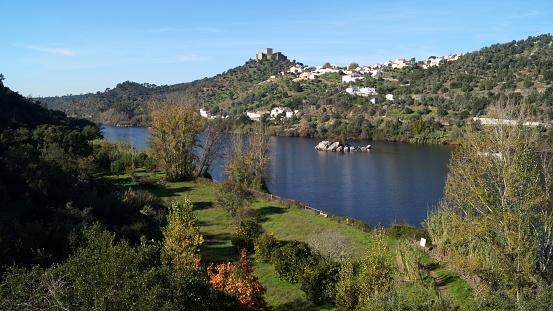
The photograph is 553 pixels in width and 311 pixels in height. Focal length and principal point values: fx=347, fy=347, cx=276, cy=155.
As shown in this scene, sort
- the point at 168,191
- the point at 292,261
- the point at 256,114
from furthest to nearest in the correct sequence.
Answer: the point at 256,114 < the point at 168,191 < the point at 292,261

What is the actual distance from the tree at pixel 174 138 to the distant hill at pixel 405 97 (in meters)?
23.8

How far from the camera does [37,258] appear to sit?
11094mm

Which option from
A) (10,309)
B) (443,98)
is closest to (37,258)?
(10,309)

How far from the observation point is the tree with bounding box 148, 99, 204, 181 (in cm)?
3362

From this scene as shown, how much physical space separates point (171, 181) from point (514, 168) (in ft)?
93.5

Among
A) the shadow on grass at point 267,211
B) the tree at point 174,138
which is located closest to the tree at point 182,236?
the shadow on grass at point 267,211

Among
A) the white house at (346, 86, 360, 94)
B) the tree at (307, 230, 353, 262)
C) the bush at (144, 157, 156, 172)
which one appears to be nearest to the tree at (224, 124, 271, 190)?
the bush at (144, 157, 156, 172)

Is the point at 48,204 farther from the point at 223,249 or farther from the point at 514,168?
the point at 514,168

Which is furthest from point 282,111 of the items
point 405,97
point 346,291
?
point 346,291

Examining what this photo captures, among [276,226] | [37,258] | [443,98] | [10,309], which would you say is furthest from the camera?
[443,98]

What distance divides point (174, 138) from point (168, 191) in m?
6.29

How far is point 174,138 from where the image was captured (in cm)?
3378

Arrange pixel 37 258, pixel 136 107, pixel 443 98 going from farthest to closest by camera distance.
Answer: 1. pixel 136 107
2. pixel 443 98
3. pixel 37 258

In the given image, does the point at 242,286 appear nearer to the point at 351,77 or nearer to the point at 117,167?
the point at 117,167
